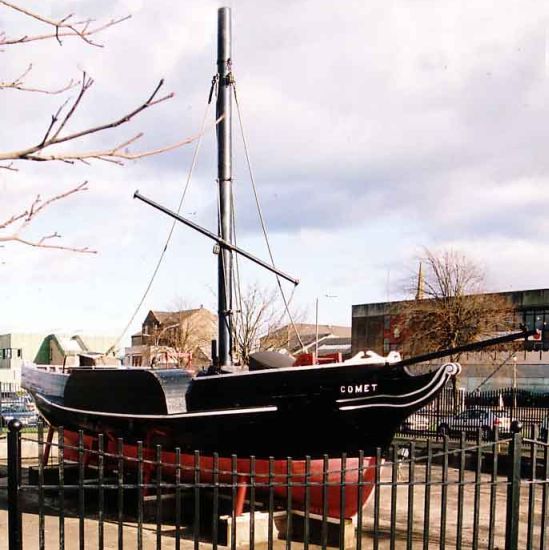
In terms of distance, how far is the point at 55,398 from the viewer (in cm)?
1398

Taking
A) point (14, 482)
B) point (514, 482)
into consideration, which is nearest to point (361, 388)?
point (514, 482)

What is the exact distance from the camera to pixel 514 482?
190 inches

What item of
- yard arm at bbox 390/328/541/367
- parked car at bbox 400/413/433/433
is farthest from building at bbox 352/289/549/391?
yard arm at bbox 390/328/541/367

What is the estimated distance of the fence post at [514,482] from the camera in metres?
4.82

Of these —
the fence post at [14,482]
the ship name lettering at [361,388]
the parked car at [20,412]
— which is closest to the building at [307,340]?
the ship name lettering at [361,388]

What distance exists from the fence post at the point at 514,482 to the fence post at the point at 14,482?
3.22 metres

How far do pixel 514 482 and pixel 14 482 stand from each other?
3.29 m

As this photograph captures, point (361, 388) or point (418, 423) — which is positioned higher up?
point (361, 388)

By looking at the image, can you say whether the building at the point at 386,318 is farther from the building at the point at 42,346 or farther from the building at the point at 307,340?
the building at the point at 42,346

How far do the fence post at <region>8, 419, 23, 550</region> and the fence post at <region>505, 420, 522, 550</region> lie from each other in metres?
3.22

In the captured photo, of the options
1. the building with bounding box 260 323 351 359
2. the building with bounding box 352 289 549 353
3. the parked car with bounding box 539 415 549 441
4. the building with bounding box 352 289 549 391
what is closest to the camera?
the parked car with bounding box 539 415 549 441

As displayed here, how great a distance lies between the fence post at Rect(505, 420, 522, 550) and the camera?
4.82 metres

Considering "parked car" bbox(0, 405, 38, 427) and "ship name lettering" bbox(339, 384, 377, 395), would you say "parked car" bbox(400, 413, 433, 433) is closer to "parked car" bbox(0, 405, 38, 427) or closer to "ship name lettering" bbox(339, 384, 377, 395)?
"parked car" bbox(0, 405, 38, 427)

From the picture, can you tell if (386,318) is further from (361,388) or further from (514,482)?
(514,482)
